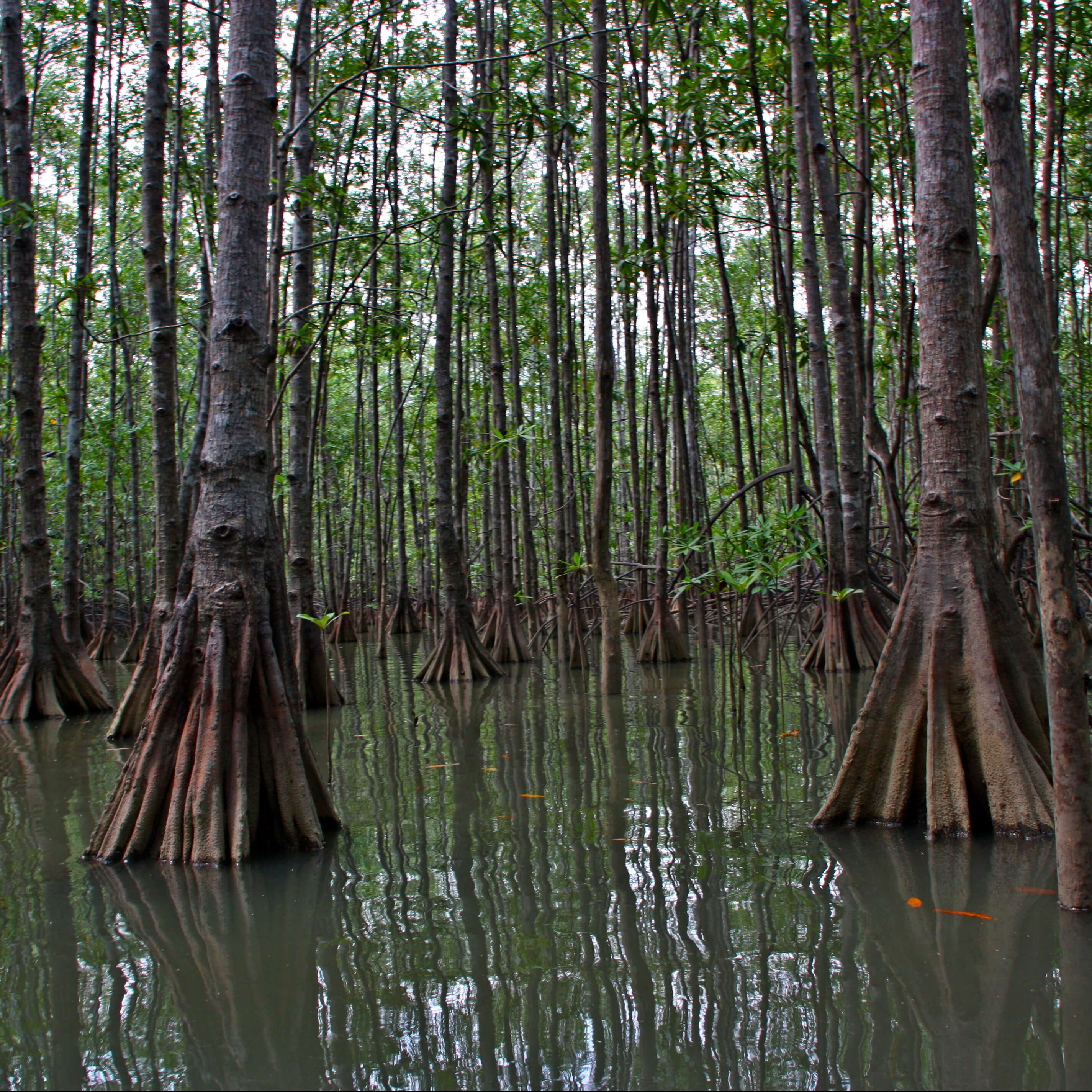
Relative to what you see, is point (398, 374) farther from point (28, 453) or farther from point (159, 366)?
point (159, 366)

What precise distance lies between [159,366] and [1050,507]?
627 centimetres

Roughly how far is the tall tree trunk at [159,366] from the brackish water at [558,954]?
2681 millimetres

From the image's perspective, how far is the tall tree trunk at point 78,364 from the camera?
8641 millimetres

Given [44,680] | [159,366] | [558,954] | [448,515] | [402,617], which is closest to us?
[558,954]

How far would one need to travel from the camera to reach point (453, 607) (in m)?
9.03

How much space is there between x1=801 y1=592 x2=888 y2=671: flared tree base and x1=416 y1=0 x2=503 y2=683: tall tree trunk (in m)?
3.07

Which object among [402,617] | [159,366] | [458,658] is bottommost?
[458,658]

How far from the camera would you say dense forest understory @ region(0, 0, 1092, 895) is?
3.35 m

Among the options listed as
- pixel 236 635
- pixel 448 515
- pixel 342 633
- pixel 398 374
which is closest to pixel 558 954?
pixel 236 635

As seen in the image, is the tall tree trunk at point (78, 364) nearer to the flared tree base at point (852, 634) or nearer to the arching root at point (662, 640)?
the arching root at point (662, 640)

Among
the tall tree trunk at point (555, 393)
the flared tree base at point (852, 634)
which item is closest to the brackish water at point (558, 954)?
the flared tree base at point (852, 634)

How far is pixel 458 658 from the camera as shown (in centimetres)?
895

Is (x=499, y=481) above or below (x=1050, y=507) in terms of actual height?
above

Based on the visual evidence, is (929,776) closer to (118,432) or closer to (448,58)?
(448,58)
